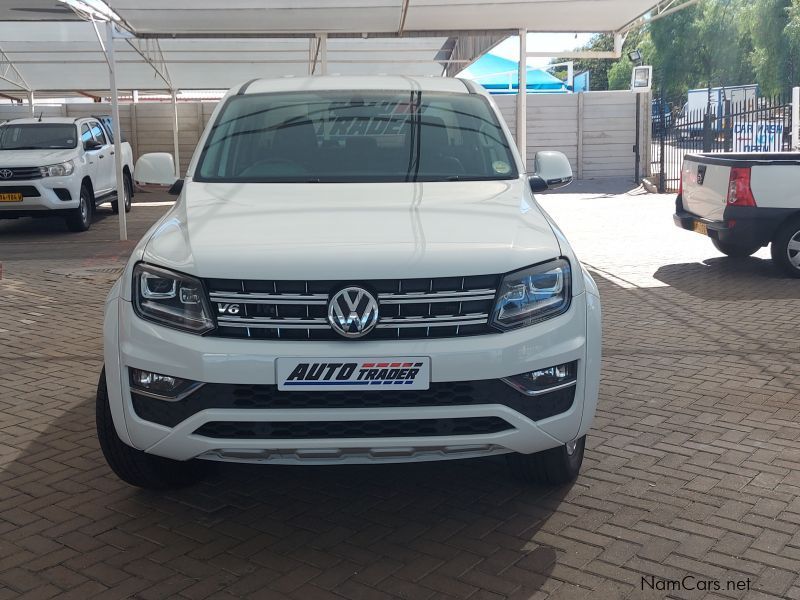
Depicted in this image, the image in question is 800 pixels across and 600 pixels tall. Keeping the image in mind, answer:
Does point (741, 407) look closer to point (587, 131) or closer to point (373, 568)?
point (373, 568)

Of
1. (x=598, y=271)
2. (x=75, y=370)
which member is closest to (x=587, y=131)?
(x=598, y=271)

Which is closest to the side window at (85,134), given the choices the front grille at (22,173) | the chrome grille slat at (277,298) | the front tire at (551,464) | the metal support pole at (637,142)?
the front grille at (22,173)

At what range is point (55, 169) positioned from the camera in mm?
15422

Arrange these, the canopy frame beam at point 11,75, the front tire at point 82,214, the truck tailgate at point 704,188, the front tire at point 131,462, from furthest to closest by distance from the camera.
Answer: the canopy frame beam at point 11,75 → the front tire at point 82,214 → the truck tailgate at point 704,188 → the front tire at point 131,462

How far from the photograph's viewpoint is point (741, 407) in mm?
5754

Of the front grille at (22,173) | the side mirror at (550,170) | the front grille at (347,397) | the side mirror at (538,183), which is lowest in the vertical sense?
the front grille at (347,397)

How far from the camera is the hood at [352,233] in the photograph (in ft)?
12.1

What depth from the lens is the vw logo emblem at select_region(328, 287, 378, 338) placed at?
363 centimetres

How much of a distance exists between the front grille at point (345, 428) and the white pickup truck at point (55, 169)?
1272cm

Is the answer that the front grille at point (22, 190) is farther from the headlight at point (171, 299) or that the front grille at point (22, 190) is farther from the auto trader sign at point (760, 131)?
the auto trader sign at point (760, 131)

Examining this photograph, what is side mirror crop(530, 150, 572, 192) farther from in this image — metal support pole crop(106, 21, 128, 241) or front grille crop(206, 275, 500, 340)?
metal support pole crop(106, 21, 128, 241)

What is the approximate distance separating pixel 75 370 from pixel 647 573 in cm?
434

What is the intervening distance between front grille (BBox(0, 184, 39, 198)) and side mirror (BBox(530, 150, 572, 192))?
11264 mm

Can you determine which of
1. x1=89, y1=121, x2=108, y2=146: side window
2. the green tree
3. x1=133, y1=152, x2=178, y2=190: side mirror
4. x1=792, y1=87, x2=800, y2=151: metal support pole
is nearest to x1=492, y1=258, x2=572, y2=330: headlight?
x1=133, y1=152, x2=178, y2=190: side mirror
